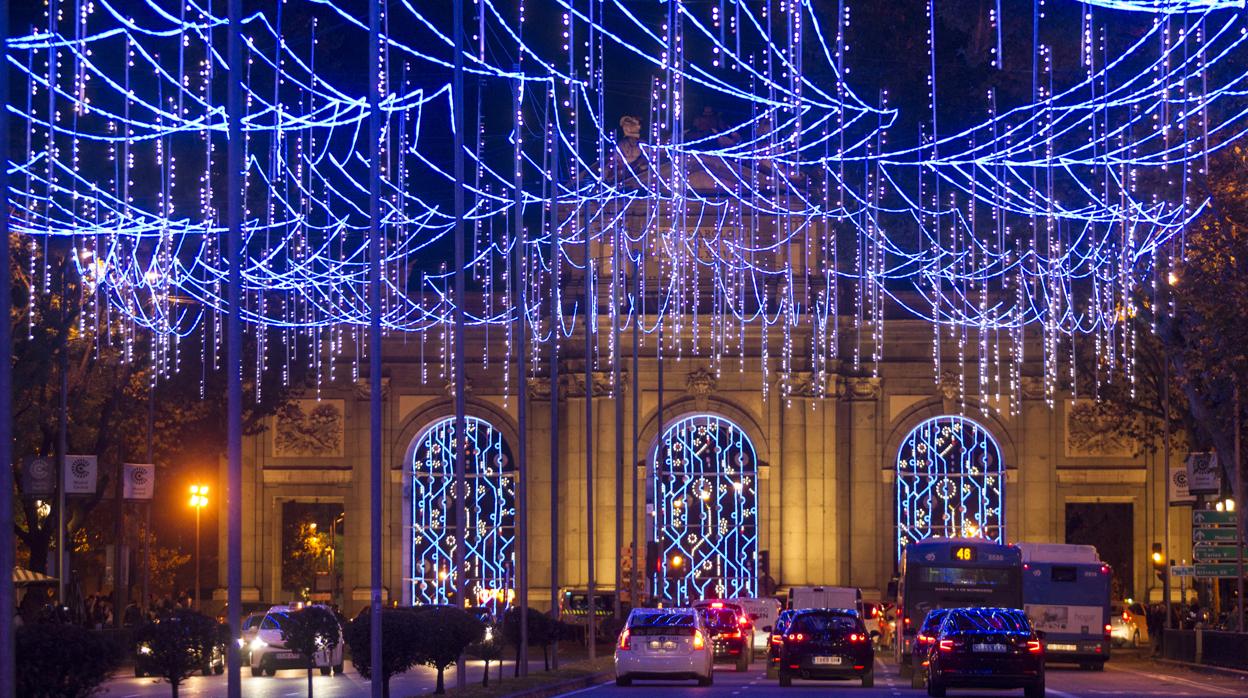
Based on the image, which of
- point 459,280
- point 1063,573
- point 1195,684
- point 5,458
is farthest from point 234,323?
point 1063,573

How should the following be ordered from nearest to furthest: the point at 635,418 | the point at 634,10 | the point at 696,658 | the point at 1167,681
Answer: the point at 696,658 < the point at 1167,681 < the point at 634,10 < the point at 635,418

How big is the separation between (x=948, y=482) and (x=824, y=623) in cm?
3156

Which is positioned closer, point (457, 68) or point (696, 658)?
point (457, 68)

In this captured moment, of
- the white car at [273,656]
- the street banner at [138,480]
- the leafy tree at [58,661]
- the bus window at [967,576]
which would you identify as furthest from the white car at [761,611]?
the leafy tree at [58,661]

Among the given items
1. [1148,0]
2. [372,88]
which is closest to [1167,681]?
[1148,0]

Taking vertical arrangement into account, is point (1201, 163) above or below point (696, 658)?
above

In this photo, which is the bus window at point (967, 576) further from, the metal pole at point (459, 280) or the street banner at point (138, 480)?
the street banner at point (138, 480)

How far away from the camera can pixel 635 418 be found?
6034cm

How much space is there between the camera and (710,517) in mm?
67812

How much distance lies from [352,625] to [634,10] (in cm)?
2378

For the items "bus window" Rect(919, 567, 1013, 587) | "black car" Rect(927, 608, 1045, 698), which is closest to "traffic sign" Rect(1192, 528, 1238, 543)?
"bus window" Rect(919, 567, 1013, 587)

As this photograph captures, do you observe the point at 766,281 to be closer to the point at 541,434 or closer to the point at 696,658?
the point at 541,434

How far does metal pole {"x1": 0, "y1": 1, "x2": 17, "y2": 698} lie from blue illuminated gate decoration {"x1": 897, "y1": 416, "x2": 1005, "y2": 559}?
51840mm

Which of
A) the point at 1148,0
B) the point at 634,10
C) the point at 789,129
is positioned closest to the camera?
the point at 1148,0
